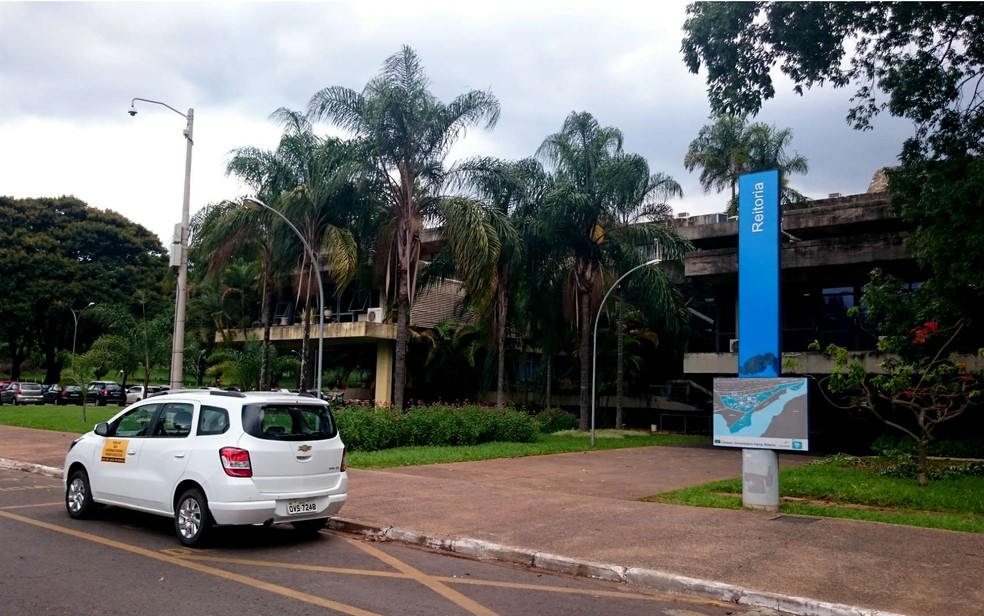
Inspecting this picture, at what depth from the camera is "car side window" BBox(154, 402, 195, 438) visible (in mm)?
9070

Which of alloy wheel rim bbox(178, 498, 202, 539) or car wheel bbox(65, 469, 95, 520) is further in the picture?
car wheel bbox(65, 469, 95, 520)

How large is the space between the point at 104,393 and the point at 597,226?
105 feet

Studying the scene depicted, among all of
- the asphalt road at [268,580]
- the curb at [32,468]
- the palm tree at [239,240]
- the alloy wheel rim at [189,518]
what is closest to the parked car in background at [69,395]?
the palm tree at [239,240]

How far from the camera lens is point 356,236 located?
25031mm

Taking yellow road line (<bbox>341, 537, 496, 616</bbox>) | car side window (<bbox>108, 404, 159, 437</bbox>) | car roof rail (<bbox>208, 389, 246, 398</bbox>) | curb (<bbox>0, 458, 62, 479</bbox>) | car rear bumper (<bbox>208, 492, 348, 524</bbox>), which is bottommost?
curb (<bbox>0, 458, 62, 479</bbox>)

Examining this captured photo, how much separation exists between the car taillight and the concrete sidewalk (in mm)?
2173

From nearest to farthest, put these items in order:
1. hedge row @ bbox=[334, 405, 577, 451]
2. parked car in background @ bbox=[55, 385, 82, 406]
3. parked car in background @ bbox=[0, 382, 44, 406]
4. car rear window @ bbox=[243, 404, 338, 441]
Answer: car rear window @ bbox=[243, 404, 338, 441] < hedge row @ bbox=[334, 405, 577, 451] < parked car in background @ bbox=[0, 382, 44, 406] < parked car in background @ bbox=[55, 385, 82, 406]

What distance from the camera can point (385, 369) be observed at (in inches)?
1380

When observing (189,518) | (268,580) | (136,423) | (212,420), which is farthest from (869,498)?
(136,423)

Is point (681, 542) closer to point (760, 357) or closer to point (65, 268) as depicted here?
point (760, 357)

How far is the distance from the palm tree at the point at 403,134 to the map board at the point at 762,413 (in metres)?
12.9

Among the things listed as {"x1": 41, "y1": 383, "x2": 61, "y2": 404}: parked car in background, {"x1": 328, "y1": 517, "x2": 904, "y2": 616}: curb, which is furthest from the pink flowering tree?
{"x1": 41, "y1": 383, "x2": 61, "y2": 404}: parked car in background

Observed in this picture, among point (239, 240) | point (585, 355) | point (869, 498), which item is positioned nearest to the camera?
point (869, 498)

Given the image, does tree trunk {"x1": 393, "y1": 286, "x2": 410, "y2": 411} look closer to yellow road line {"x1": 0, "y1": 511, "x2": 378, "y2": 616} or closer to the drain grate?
yellow road line {"x1": 0, "y1": 511, "x2": 378, "y2": 616}
